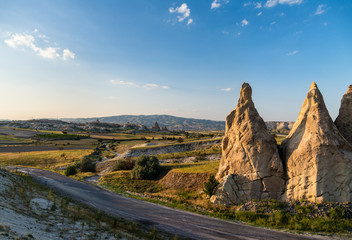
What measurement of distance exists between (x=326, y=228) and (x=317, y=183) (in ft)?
12.9

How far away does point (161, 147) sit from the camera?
2388 inches

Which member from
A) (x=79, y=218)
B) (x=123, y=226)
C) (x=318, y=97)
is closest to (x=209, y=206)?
(x=123, y=226)

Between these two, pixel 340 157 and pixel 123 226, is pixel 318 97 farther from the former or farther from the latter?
pixel 123 226

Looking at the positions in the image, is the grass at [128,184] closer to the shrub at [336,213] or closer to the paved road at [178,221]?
the paved road at [178,221]

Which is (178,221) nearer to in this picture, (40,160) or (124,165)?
(124,165)

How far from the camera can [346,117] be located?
2297 centimetres

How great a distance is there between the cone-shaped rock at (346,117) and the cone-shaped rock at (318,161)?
12.9ft

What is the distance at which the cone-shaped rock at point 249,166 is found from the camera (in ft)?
68.7

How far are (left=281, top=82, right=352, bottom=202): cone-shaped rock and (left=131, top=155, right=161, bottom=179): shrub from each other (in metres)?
20.9

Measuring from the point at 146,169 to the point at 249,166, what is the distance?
18629mm

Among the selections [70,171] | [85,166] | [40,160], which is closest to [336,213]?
[70,171]

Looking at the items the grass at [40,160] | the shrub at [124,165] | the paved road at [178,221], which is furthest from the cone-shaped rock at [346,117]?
the grass at [40,160]

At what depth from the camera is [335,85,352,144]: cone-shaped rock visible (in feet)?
73.8

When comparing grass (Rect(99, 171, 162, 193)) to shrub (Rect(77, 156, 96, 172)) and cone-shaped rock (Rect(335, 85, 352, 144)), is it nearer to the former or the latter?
shrub (Rect(77, 156, 96, 172))
